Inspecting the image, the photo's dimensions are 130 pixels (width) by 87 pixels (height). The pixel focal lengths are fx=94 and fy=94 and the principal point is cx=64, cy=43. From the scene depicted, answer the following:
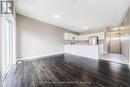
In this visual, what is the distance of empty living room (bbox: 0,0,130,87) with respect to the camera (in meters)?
2.66

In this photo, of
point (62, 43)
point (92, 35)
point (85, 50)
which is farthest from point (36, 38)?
point (92, 35)

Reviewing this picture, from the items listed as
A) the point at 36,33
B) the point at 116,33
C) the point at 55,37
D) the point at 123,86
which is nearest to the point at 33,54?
the point at 36,33

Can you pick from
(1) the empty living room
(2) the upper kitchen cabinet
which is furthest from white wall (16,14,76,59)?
(2) the upper kitchen cabinet

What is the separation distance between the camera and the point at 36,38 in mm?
6805

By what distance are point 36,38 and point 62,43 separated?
8.21ft

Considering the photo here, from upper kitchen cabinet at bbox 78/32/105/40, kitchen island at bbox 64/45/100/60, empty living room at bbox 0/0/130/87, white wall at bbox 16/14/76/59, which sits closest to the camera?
empty living room at bbox 0/0/130/87

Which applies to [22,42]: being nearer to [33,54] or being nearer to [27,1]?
[33,54]

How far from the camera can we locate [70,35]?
901 cm

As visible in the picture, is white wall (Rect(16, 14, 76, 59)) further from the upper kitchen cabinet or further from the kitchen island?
the upper kitchen cabinet

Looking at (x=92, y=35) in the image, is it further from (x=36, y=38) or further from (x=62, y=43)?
(x=36, y=38)

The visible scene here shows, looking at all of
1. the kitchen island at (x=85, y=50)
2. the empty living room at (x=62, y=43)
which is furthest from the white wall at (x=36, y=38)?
the kitchen island at (x=85, y=50)

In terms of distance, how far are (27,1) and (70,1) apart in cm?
186

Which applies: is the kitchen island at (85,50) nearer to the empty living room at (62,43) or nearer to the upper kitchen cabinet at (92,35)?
the empty living room at (62,43)

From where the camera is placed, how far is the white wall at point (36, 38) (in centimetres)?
608
